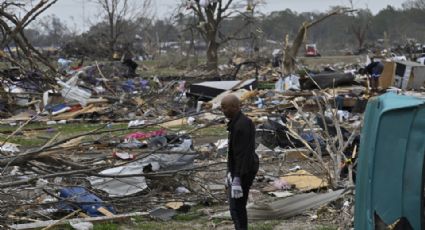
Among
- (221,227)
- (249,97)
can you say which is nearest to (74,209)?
(221,227)

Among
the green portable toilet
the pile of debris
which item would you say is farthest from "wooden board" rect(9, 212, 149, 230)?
the green portable toilet

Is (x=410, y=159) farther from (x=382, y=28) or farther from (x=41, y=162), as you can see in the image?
(x=382, y=28)

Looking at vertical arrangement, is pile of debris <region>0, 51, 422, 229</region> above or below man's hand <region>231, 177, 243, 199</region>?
below

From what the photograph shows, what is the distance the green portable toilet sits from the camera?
3.41m

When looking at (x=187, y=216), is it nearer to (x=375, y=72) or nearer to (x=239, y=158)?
(x=239, y=158)

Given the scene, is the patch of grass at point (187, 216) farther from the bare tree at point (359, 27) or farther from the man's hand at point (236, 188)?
the bare tree at point (359, 27)

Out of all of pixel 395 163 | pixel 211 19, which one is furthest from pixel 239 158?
pixel 211 19

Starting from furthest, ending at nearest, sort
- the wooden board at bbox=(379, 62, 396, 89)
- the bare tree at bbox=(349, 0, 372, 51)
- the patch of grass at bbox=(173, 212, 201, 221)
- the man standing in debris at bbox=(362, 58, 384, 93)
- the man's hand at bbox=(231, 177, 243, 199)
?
the bare tree at bbox=(349, 0, 372, 51)
the wooden board at bbox=(379, 62, 396, 89)
the man standing in debris at bbox=(362, 58, 384, 93)
the patch of grass at bbox=(173, 212, 201, 221)
the man's hand at bbox=(231, 177, 243, 199)

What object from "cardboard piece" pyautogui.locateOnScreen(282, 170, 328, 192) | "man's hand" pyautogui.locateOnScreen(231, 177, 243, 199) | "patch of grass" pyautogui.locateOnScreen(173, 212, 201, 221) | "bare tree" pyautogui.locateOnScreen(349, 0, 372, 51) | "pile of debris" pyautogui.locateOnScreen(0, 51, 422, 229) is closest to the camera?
"man's hand" pyautogui.locateOnScreen(231, 177, 243, 199)

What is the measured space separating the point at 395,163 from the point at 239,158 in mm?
→ 2497

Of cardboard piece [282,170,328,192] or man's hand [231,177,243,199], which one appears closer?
man's hand [231,177,243,199]

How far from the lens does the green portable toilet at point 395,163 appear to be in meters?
3.41

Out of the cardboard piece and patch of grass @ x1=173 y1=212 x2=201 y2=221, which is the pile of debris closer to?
the cardboard piece

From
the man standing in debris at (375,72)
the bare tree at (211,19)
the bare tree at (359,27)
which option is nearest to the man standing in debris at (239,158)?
the man standing in debris at (375,72)
